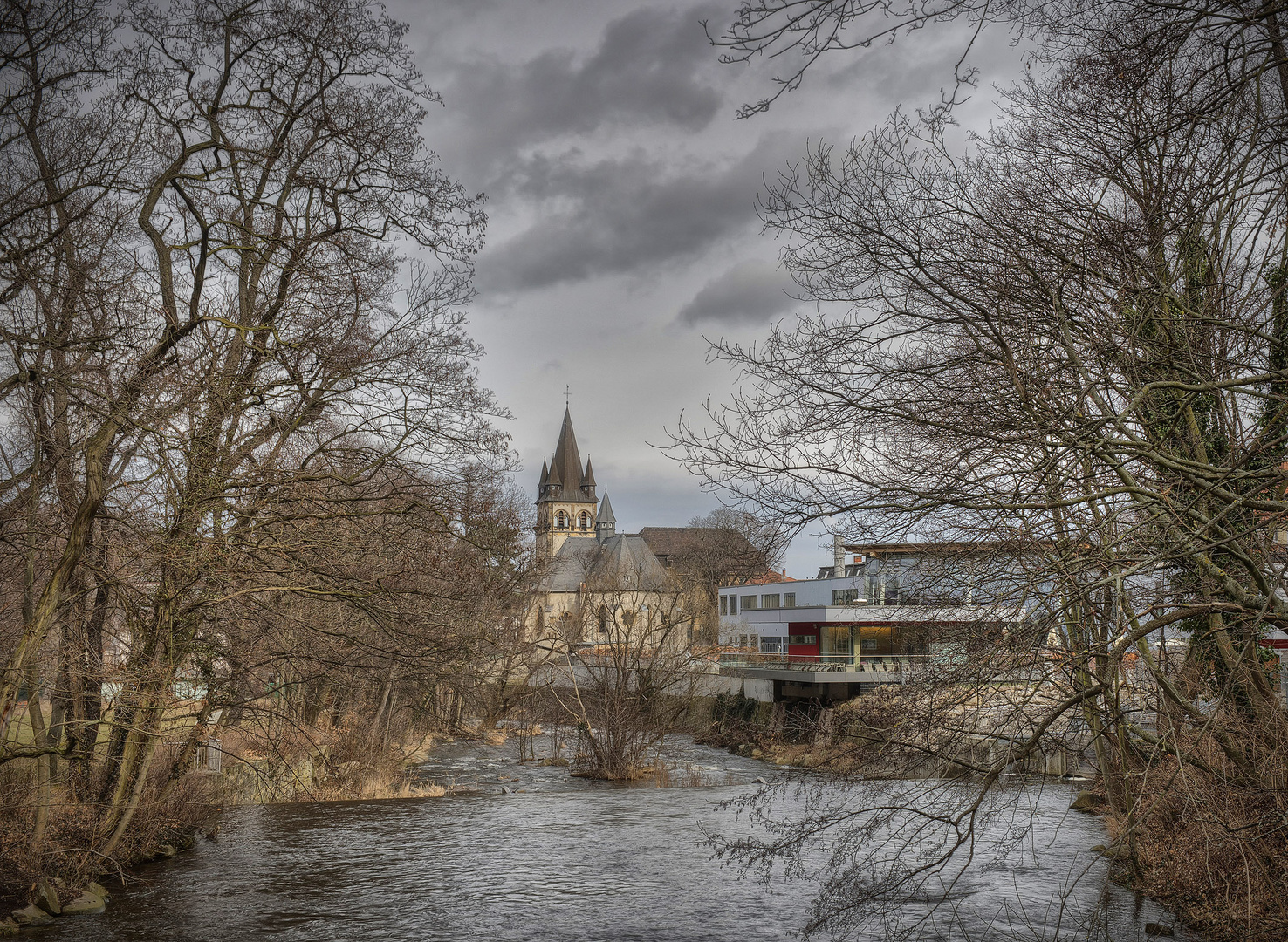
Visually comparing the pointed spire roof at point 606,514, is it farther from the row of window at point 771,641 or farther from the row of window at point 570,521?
the row of window at point 771,641

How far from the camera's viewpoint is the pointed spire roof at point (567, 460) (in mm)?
112500

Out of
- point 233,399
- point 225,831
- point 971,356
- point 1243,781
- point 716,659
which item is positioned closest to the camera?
point 971,356

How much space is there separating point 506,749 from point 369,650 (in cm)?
2239

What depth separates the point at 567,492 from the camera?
112 m

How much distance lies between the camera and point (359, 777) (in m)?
23.5

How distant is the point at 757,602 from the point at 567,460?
56915 millimetres

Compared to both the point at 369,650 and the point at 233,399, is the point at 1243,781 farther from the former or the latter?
the point at 233,399

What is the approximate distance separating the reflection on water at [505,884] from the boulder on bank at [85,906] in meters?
0.16

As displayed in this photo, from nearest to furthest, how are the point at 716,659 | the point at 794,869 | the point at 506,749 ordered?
the point at 794,869
the point at 506,749
the point at 716,659

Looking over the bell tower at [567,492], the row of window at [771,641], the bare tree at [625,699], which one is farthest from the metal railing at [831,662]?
the bell tower at [567,492]

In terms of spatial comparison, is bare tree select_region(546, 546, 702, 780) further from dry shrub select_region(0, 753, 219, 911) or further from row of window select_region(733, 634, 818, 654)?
row of window select_region(733, 634, 818, 654)

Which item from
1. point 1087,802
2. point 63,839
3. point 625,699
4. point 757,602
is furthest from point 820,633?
point 63,839

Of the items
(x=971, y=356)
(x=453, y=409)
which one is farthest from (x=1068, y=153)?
(x=453, y=409)

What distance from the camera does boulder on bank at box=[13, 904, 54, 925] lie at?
1138cm
